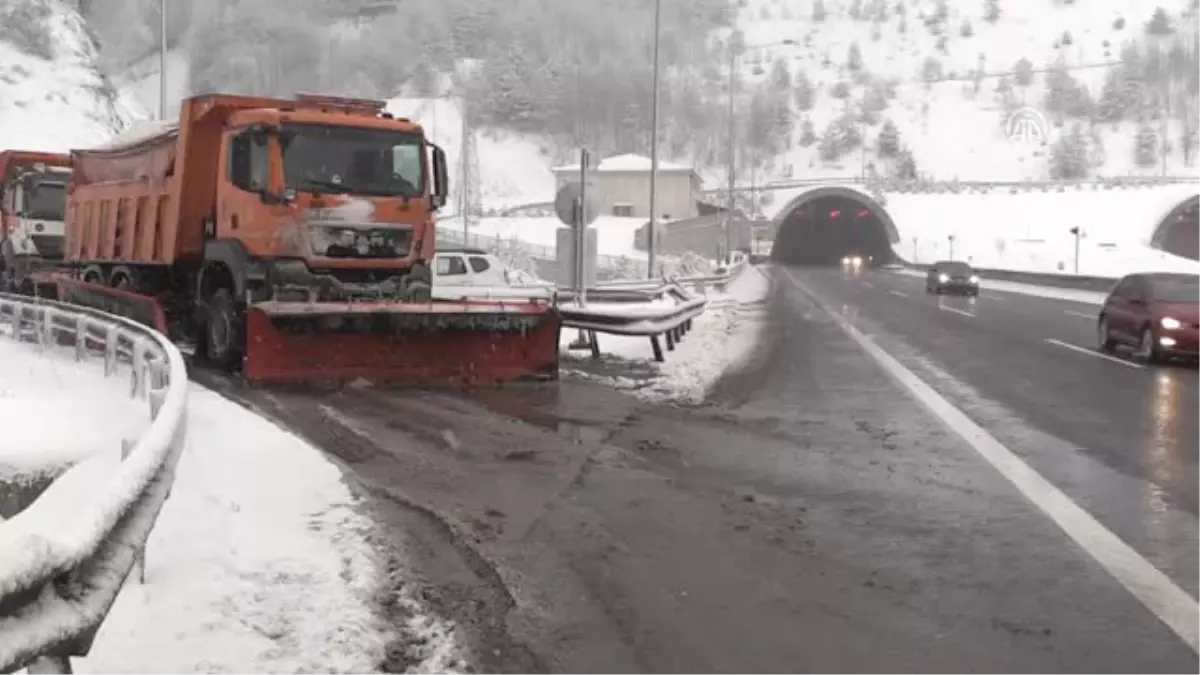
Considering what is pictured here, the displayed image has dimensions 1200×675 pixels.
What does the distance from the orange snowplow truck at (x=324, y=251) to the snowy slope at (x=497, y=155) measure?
124158 millimetres

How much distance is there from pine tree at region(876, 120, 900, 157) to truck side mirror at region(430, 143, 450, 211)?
175m

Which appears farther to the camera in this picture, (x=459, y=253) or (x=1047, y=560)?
(x=459, y=253)

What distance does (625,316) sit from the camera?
17.6 metres

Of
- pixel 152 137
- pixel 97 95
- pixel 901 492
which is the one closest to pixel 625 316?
pixel 152 137

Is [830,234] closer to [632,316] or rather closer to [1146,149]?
[1146,149]

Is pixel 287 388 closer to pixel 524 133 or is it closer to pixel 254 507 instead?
pixel 254 507

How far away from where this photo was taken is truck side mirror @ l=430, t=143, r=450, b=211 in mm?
15945

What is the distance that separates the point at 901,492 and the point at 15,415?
8.77 m

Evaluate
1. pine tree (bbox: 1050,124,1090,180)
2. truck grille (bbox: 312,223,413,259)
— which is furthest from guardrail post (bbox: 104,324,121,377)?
pine tree (bbox: 1050,124,1090,180)

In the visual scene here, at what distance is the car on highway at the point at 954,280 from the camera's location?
47.6 m

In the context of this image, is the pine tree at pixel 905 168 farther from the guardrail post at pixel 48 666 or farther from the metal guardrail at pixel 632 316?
the guardrail post at pixel 48 666

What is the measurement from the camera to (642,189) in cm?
11594

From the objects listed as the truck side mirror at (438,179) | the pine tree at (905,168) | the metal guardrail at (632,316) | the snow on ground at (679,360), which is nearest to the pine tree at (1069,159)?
the pine tree at (905,168)

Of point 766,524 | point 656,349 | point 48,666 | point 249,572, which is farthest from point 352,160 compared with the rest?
point 48,666
